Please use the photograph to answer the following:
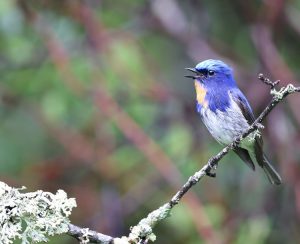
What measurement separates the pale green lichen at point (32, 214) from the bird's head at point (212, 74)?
1880mm

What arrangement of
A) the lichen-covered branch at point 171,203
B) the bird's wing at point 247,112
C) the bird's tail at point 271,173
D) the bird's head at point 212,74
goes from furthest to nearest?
the bird's head at point 212,74
the bird's tail at point 271,173
the bird's wing at point 247,112
the lichen-covered branch at point 171,203

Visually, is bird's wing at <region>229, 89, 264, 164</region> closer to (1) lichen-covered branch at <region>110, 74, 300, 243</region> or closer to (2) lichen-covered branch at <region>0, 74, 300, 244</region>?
(1) lichen-covered branch at <region>110, 74, 300, 243</region>

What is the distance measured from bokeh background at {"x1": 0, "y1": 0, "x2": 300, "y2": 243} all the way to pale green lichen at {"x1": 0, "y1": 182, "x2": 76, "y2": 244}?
2.11 metres

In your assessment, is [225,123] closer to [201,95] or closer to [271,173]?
[201,95]

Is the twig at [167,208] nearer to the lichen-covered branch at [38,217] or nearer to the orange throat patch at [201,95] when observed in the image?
the lichen-covered branch at [38,217]

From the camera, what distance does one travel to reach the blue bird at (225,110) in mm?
3779

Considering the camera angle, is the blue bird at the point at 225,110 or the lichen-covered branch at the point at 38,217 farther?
the blue bird at the point at 225,110

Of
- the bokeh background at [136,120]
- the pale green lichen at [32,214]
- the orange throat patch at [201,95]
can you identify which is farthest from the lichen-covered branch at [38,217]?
the bokeh background at [136,120]

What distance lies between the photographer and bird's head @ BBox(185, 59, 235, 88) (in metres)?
3.97

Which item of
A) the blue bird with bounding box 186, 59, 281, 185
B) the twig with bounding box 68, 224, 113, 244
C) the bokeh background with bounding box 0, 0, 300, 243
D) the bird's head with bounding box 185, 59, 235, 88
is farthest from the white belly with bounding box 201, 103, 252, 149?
the twig with bounding box 68, 224, 113, 244

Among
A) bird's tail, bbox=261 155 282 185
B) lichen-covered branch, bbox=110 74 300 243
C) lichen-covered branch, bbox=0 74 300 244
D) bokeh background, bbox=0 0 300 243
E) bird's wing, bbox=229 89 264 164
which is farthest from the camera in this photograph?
bokeh background, bbox=0 0 300 243

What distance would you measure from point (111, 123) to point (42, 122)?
0.53m

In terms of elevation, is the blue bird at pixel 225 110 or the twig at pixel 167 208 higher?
the blue bird at pixel 225 110

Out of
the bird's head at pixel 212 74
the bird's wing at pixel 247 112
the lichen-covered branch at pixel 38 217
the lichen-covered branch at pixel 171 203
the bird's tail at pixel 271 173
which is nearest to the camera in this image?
the lichen-covered branch at pixel 38 217
